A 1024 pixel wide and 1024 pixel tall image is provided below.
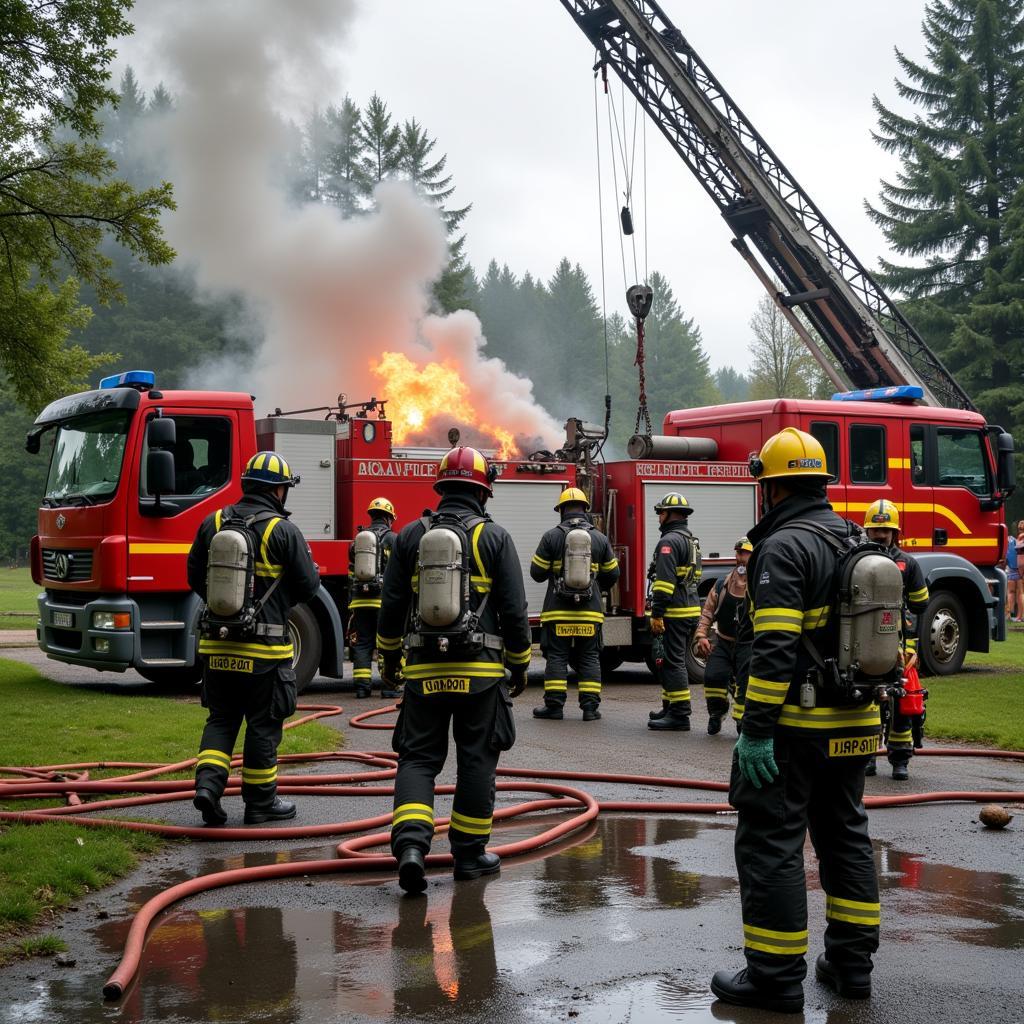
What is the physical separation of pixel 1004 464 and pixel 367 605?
293 inches

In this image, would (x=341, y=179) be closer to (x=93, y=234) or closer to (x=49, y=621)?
(x=93, y=234)

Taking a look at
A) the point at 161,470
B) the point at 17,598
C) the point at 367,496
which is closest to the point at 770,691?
the point at 161,470

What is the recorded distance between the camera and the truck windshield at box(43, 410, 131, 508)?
10945 millimetres

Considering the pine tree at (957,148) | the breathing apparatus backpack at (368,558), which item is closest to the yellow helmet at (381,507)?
the breathing apparatus backpack at (368,558)

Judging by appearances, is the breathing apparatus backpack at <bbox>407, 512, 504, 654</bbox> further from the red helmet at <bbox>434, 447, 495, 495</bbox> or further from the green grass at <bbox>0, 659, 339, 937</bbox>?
the green grass at <bbox>0, 659, 339, 937</bbox>

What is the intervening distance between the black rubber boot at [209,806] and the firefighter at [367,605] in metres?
5.39

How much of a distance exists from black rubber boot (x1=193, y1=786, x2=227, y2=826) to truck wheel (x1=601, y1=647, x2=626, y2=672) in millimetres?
8059

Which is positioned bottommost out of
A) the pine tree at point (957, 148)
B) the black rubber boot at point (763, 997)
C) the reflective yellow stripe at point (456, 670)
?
the black rubber boot at point (763, 997)

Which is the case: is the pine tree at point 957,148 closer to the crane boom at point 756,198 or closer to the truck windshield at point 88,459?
the crane boom at point 756,198

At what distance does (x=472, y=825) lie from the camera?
17.8 ft

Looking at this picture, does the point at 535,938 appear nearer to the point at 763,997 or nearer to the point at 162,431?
the point at 763,997

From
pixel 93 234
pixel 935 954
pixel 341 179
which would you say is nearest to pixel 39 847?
pixel 935 954

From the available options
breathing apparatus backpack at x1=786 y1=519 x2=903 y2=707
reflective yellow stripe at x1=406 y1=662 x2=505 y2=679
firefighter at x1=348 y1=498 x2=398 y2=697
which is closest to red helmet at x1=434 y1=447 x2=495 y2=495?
reflective yellow stripe at x1=406 y1=662 x2=505 y2=679

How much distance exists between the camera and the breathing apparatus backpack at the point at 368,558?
11609 millimetres
